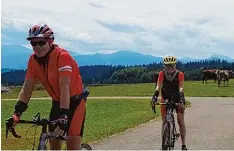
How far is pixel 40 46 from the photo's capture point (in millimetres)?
5027

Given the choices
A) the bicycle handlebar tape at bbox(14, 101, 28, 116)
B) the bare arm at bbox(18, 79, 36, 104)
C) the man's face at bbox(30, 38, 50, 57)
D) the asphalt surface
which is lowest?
the asphalt surface

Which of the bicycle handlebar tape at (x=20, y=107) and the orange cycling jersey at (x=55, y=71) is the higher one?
the orange cycling jersey at (x=55, y=71)

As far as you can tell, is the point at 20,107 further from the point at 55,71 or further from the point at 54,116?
the point at 55,71

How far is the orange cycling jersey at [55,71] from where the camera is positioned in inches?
202

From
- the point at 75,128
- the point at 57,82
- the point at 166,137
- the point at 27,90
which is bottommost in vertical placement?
the point at 166,137

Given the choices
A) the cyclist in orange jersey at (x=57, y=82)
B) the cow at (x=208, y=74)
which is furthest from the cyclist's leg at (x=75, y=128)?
the cow at (x=208, y=74)

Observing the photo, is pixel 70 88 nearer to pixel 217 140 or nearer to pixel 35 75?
pixel 35 75

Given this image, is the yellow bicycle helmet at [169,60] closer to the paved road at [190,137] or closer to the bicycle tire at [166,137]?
the bicycle tire at [166,137]

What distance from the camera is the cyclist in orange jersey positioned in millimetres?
4959

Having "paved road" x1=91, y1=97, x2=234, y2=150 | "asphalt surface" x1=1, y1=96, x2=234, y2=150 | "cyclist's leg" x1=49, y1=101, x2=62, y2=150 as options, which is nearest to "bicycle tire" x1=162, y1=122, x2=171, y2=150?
"asphalt surface" x1=1, y1=96, x2=234, y2=150

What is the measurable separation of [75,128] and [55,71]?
2.42 ft

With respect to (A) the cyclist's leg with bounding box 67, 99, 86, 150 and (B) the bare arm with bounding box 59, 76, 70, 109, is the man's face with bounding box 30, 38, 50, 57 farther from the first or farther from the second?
(A) the cyclist's leg with bounding box 67, 99, 86, 150

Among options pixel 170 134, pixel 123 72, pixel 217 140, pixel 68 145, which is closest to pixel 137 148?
pixel 170 134

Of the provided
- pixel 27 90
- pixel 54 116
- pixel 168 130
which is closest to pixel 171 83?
pixel 168 130
